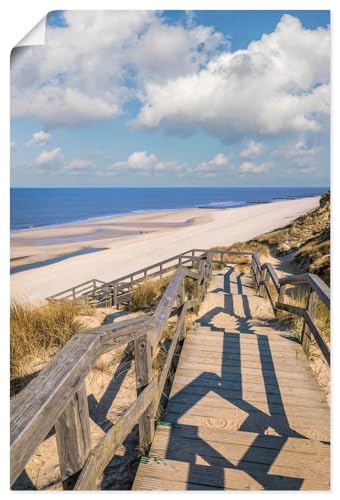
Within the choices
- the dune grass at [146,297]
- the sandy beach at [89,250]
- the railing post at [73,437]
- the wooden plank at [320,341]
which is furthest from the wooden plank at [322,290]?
the sandy beach at [89,250]

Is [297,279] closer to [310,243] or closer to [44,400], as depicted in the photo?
[44,400]

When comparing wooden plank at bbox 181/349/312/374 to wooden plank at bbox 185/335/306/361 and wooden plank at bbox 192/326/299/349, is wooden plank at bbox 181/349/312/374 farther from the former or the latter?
wooden plank at bbox 192/326/299/349

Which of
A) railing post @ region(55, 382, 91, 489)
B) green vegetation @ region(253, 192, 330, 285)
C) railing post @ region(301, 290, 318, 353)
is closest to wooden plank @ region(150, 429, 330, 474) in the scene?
railing post @ region(55, 382, 91, 489)

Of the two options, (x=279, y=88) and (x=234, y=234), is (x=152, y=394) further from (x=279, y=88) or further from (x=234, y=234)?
(x=234, y=234)

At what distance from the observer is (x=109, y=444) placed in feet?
5.69

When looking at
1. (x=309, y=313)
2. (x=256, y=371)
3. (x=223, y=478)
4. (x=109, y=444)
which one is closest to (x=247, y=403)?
(x=256, y=371)

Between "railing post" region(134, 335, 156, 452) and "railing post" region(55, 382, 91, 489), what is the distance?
0.78 meters

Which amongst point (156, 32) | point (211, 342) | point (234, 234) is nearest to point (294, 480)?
point (211, 342)

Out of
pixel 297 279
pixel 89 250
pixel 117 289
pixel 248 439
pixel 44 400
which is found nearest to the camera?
pixel 44 400

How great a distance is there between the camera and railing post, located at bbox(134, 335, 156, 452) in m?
2.21

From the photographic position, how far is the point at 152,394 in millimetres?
2375

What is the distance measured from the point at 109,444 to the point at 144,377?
22.4 inches

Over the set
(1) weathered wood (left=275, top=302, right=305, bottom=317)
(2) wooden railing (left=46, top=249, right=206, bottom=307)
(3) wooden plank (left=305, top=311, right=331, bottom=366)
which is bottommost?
(2) wooden railing (left=46, top=249, right=206, bottom=307)

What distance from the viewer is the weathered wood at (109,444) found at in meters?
1.48
